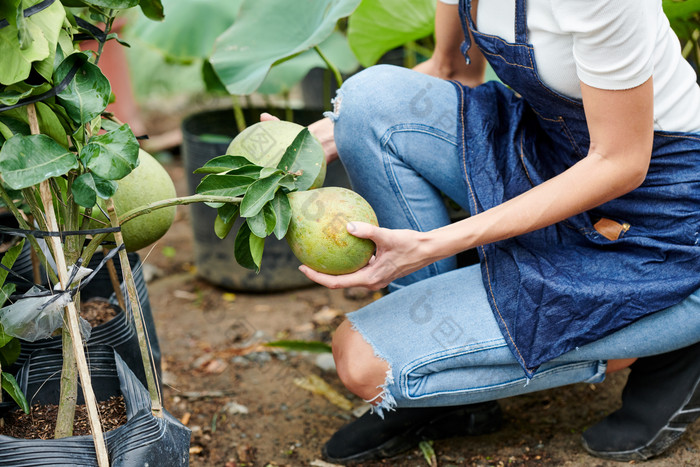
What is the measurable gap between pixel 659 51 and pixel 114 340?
1.13m

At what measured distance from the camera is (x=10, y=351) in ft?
3.60

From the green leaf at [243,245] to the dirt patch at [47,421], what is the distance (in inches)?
13.2

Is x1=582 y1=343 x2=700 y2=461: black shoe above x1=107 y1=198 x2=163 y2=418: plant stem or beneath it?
beneath

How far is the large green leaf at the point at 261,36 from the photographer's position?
1878 mm

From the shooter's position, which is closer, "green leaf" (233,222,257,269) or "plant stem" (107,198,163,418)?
"plant stem" (107,198,163,418)

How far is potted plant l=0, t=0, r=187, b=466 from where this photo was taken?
867mm

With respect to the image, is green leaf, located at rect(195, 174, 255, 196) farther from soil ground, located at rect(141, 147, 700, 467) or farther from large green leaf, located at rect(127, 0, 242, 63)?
large green leaf, located at rect(127, 0, 242, 63)

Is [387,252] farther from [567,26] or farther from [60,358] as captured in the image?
[60,358]

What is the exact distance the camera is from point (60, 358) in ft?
3.80

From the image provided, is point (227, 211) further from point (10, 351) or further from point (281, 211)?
point (10, 351)

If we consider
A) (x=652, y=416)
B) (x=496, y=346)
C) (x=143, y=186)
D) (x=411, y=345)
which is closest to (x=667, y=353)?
(x=652, y=416)

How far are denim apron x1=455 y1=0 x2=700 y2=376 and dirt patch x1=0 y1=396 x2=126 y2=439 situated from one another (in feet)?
2.34

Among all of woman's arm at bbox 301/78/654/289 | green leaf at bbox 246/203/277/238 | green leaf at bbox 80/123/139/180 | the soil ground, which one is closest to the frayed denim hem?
woman's arm at bbox 301/78/654/289

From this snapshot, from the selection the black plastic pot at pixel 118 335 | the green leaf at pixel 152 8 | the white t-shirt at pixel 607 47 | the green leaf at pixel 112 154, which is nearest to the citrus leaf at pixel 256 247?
the green leaf at pixel 112 154
